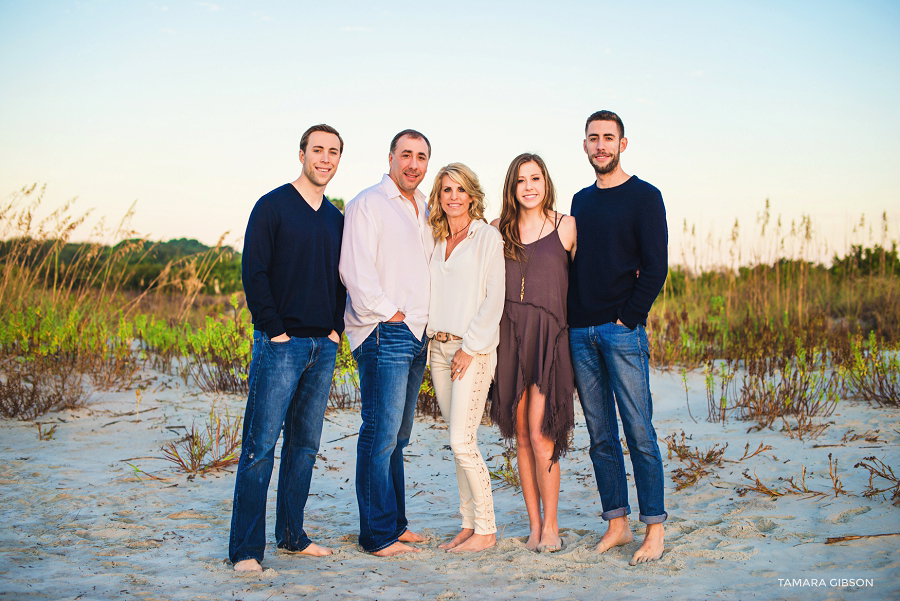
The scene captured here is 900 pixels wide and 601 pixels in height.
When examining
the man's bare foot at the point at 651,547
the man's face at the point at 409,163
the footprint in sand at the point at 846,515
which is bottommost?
the man's bare foot at the point at 651,547

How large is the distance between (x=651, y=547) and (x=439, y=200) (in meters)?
2.42

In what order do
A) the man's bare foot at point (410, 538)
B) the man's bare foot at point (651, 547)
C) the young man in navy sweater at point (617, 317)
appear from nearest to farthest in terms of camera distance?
the man's bare foot at point (651, 547)
the young man in navy sweater at point (617, 317)
the man's bare foot at point (410, 538)

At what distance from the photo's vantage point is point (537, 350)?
410cm

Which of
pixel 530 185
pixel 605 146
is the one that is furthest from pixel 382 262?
pixel 605 146

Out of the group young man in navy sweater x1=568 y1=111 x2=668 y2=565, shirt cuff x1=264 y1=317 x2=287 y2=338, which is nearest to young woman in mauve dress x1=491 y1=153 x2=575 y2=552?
young man in navy sweater x1=568 y1=111 x2=668 y2=565

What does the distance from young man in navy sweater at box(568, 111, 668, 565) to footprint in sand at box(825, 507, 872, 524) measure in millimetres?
1135

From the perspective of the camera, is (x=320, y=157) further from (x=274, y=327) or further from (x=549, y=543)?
(x=549, y=543)

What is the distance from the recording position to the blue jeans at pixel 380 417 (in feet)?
13.1

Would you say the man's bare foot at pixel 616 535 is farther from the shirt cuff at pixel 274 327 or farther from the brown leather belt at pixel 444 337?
the shirt cuff at pixel 274 327

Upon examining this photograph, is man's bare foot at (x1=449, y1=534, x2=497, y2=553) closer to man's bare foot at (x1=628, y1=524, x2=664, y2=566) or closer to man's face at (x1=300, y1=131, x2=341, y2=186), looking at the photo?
man's bare foot at (x1=628, y1=524, x2=664, y2=566)

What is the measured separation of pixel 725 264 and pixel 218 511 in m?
9.12

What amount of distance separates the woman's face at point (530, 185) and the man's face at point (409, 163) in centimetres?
62

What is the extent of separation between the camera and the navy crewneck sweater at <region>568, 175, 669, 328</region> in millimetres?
3883

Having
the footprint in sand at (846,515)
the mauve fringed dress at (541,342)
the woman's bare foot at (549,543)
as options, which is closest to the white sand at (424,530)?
the footprint in sand at (846,515)
